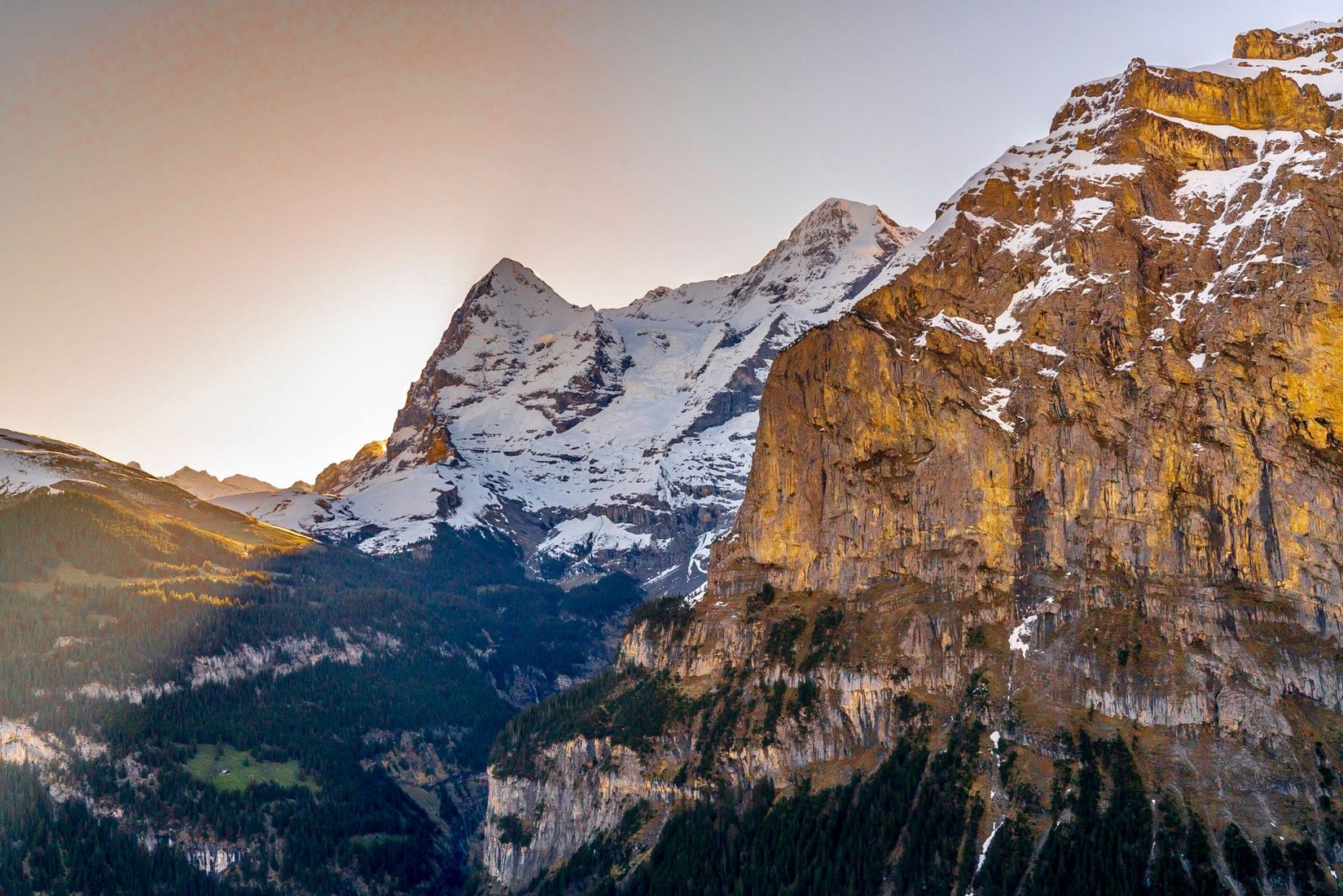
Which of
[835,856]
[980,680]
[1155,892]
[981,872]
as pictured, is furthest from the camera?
[980,680]

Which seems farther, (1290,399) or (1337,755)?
(1290,399)

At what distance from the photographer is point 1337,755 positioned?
556 ft

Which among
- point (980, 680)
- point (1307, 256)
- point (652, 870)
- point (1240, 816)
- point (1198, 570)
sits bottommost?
point (652, 870)

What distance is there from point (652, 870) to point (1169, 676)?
7926cm

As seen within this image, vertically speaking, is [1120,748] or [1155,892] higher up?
[1120,748]

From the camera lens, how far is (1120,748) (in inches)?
7008

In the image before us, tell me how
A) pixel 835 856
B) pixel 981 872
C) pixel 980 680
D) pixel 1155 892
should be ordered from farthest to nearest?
pixel 980 680 < pixel 835 856 < pixel 981 872 < pixel 1155 892

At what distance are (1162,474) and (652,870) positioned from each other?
314 feet

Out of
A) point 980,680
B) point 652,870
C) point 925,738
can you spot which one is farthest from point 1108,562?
point 652,870

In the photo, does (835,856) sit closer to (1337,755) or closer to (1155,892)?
(1155,892)

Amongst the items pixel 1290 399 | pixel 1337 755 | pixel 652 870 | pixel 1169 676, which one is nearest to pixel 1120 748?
pixel 1169 676

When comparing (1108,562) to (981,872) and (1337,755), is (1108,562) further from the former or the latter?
(981,872)

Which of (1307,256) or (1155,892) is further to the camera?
(1307,256)

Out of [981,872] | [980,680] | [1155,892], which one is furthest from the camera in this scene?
[980,680]
